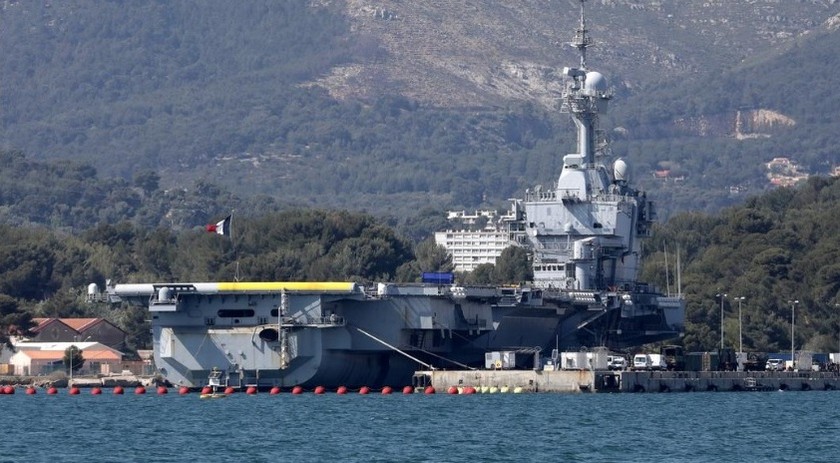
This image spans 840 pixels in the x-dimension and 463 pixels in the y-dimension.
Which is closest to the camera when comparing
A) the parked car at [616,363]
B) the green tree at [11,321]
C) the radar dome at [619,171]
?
the parked car at [616,363]

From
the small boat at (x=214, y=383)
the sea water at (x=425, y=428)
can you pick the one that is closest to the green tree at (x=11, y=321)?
the sea water at (x=425, y=428)

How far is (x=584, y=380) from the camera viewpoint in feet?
253

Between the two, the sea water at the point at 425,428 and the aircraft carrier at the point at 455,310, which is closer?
the sea water at the point at 425,428

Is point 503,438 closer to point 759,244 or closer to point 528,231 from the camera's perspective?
point 528,231

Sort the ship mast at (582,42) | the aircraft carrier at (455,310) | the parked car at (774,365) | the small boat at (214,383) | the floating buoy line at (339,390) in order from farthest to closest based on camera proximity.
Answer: the ship mast at (582,42), the parked car at (774,365), the floating buoy line at (339,390), the small boat at (214,383), the aircraft carrier at (455,310)

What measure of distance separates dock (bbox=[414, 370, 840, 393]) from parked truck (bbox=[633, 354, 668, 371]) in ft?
3.46

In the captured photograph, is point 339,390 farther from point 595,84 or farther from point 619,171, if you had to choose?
point 595,84

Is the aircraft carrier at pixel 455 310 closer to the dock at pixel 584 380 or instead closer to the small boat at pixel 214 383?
the small boat at pixel 214 383

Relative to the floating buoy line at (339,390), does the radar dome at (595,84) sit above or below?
above

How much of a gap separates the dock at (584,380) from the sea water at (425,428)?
0.56 meters

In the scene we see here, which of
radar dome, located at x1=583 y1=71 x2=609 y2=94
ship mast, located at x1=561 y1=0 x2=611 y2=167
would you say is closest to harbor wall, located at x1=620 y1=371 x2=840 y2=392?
ship mast, located at x1=561 y1=0 x2=611 y2=167

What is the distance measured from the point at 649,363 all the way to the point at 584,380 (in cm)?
500

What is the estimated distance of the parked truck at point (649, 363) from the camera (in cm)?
8094

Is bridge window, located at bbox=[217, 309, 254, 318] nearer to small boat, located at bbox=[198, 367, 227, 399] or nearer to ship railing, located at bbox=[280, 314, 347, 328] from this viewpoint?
ship railing, located at bbox=[280, 314, 347, 328]
